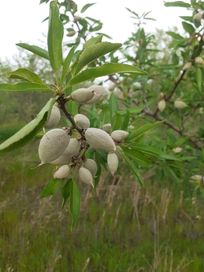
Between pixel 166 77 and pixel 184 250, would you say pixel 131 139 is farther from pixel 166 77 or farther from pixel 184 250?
pixel 184 250

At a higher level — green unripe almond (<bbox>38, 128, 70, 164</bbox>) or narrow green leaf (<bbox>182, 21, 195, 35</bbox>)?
green unripe almond (<bbox>38, 128, 70, 164</bbox>)

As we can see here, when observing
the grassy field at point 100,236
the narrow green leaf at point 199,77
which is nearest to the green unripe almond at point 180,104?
the narrow green leaf at point 199,77

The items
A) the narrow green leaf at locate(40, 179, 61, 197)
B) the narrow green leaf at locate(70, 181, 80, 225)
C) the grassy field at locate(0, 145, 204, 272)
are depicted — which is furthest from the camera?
the grassy field at locate(0, 145, 204, 272)

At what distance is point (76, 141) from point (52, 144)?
129 mm

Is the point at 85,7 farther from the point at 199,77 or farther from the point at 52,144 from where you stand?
the point at 52,144

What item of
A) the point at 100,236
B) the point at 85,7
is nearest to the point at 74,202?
the point at 85,7

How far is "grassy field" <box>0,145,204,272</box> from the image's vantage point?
3.15 metres

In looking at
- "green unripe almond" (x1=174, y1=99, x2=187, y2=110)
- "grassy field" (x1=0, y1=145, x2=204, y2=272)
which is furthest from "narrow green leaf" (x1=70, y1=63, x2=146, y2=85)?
"grassy field" (x1=0, y1=145, x2=204, y2=272)

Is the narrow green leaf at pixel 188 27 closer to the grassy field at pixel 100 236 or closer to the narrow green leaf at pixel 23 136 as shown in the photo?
the grassy field at pixel 100 236

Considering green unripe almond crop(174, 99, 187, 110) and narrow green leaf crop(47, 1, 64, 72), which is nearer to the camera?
narrow green leaf crop(47, 1, 64, 72)

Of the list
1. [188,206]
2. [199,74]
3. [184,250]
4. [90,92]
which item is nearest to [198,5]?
[199,74]

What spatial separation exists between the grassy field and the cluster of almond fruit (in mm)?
1716

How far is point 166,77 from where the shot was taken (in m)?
2.96

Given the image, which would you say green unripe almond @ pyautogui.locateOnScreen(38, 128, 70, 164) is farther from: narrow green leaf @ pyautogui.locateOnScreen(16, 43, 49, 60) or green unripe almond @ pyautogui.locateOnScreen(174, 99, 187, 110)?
green unripe almond @ pyautogui.locateOnScreen(174, 99, 187, 110)
